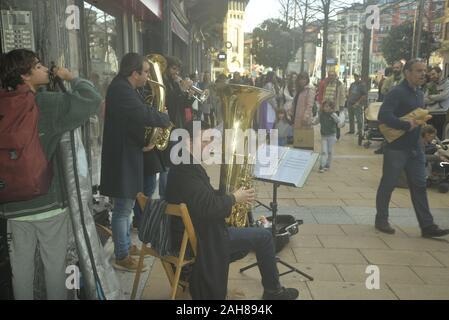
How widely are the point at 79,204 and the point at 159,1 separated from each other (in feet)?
21.4

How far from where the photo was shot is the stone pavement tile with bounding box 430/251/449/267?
4.05 metres

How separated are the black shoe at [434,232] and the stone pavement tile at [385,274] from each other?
0.89 m

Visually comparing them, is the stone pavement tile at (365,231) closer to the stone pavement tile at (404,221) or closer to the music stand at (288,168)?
the stone pavement tile at (404,221)

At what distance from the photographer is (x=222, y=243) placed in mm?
2803

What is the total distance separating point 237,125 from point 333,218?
270 cm

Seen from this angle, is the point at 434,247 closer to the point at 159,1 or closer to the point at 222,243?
the point at 222,243

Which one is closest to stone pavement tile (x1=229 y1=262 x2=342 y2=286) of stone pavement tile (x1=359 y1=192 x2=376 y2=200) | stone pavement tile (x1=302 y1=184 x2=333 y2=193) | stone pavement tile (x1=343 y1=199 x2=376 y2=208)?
stone pavement tile (x1=343 y1=199 x2=376 y2=208)

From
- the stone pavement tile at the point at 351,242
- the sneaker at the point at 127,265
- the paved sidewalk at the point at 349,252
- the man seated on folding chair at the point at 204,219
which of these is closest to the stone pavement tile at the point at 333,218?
the paved sidewalk at the point at 349,252

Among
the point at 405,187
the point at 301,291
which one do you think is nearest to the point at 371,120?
the point at 405,187

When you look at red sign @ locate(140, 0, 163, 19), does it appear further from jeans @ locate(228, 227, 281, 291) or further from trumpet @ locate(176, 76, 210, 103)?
jeans @ locate(228, 227, 281, 291)

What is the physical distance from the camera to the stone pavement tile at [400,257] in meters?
4.02

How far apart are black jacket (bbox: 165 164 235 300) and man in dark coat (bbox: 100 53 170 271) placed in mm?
855

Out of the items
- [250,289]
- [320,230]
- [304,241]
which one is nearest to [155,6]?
[320,230]

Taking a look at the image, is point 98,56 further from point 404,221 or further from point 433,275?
point 433,275
